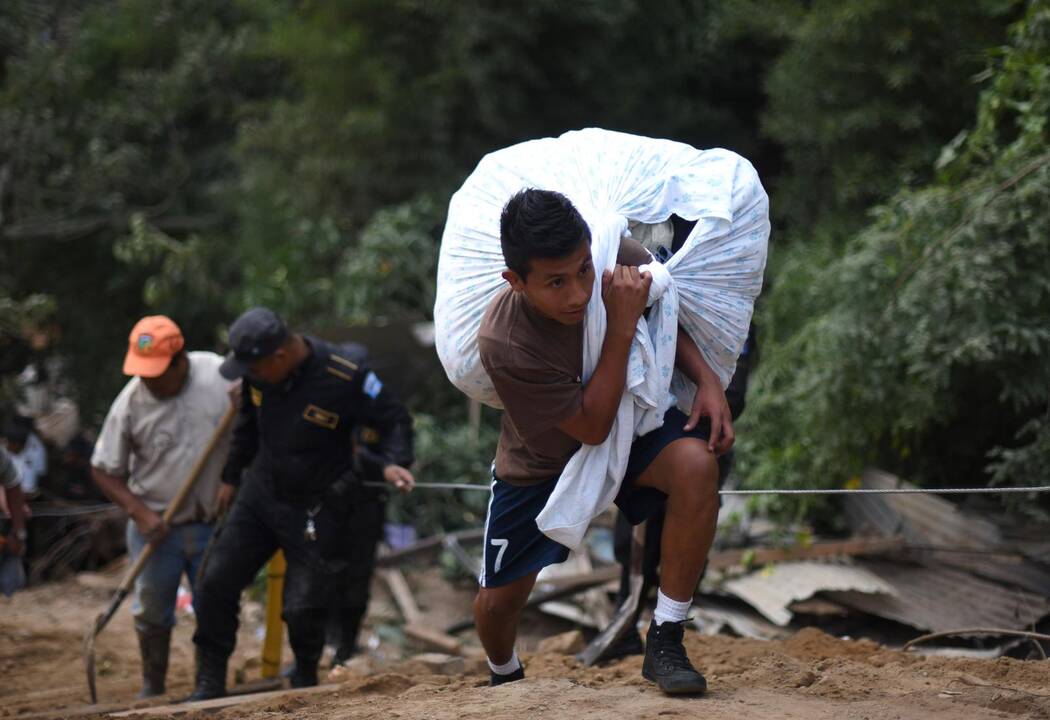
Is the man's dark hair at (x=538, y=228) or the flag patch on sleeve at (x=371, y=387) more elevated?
the man's dark hair at (x=538, y=228)

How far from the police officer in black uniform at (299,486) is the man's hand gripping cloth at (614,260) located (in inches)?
66.9

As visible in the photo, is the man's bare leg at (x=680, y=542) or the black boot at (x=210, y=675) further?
the black boot at (x=210, y=675)

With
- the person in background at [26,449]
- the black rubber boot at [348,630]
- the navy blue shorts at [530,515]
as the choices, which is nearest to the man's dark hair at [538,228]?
the navy blue shorts at [530,515]

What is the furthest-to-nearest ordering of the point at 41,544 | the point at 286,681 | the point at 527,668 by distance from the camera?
the point at 41,544, the point at 286,681, the point at 527,668

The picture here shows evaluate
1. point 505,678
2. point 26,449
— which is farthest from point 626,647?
point 26,449

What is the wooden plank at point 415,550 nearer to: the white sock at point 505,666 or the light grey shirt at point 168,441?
the light grey shirt at point 168,441

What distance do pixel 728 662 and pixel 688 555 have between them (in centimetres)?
129

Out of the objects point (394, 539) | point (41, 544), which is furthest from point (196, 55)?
point (394, 539)

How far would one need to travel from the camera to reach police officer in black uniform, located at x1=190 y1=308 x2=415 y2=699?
557 centimetres

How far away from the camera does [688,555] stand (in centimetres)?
368

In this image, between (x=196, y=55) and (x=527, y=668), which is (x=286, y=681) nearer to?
(x=527, y=668)

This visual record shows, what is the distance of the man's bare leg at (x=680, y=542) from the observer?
367 cm

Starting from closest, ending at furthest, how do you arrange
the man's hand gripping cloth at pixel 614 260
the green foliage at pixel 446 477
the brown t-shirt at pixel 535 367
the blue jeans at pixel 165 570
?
the brown t-shirt at pixel 535 367
the man's hand gripping cloth at pixel 614 260
the blue jeans at pixel 165 570
the green foliage at pixel 446 477

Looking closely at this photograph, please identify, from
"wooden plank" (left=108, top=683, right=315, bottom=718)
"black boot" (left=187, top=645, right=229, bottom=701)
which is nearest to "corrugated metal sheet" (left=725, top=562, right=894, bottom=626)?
"wooden plank" (left=108, top=683, right=315, bottom=718)
